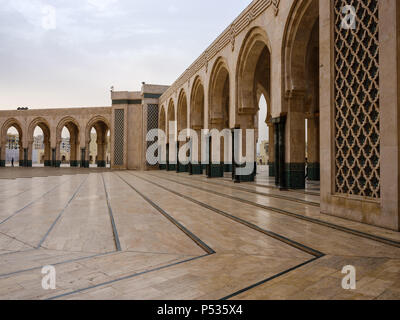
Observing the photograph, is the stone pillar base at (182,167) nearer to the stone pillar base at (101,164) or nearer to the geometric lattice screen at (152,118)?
the geometric lattice screen at (152,118)

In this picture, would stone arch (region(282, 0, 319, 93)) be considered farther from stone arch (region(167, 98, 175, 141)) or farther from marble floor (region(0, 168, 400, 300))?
stone arch (region(167, 98, 175, 141))

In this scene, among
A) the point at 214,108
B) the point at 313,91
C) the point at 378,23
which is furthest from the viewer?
the point at 214,108

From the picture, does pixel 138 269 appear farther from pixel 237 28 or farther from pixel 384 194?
pixel 237 28

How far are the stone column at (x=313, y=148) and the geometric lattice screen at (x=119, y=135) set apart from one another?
45.3 feet

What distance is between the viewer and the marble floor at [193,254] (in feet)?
5.20

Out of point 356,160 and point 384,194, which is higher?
point 356,160

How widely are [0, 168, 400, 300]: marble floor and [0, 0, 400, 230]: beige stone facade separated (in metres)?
0.51

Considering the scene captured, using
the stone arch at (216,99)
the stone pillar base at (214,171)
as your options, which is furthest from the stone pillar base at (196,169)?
the stone arch at (216,99)

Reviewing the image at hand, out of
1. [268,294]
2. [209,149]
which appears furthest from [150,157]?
[268,294]

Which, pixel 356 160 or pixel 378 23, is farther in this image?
pixel 356 160
